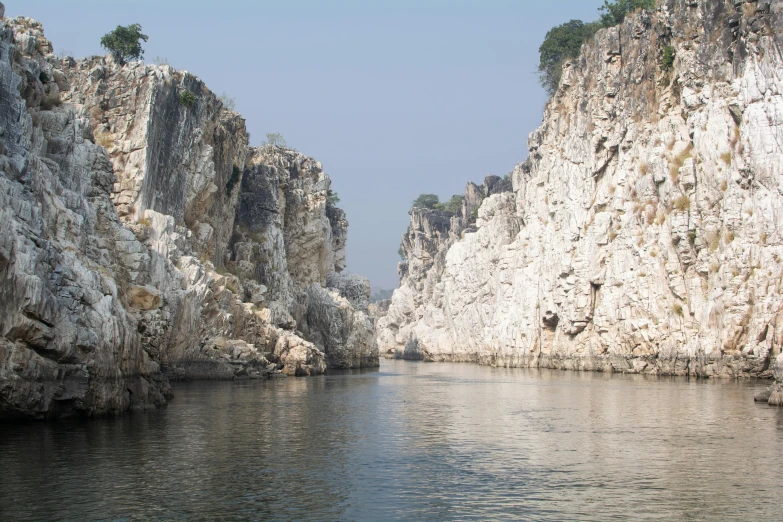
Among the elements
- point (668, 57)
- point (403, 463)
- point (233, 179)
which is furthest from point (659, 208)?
point (403, 463)

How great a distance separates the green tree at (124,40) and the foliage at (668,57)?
49.9 metres

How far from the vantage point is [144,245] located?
51.2 meters

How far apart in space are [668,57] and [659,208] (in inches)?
571

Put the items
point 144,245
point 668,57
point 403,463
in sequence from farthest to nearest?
point 668,57 < point 144,245 < point 403,463

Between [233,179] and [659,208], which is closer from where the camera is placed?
[659,208]

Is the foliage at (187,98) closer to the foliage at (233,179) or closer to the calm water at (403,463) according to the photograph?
the foliage at (233,179)

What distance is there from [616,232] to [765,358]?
26.0 m

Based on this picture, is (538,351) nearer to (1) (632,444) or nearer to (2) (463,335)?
(2) (463,335)

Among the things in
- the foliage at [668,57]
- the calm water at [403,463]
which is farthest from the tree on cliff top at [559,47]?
the calm water at [403,463]

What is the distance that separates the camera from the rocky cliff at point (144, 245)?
2988cm

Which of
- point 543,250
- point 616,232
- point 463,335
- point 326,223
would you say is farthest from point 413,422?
point 463,335

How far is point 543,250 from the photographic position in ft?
311

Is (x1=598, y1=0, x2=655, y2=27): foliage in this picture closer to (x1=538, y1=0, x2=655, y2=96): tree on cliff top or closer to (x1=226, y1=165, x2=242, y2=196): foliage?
(x1=538, y1=0, x2=655, y2=96): tree on cliff top

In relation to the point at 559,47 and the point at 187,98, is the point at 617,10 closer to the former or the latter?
the point at 559,47
